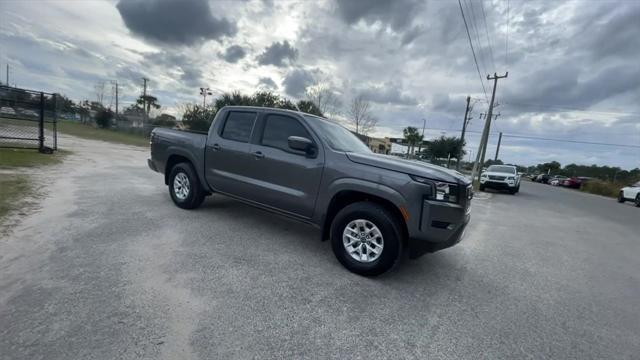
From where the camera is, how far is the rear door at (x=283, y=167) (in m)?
3.78

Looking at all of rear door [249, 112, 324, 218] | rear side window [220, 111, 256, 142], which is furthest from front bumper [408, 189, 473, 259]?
rear side window [220, 111, 256, 142]

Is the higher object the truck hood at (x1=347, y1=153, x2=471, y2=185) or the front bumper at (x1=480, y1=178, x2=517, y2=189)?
the truck hood at (x1=347, y1=153, x2=471, y2=185)

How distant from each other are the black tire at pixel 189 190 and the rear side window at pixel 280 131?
1656 mm

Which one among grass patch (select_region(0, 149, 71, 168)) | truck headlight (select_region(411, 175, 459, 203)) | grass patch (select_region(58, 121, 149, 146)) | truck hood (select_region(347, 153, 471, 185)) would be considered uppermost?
truck hood (select_region(347, 153, 471, 185))

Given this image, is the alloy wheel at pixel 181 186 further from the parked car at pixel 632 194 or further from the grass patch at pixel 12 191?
the parked car at pixel 632 194

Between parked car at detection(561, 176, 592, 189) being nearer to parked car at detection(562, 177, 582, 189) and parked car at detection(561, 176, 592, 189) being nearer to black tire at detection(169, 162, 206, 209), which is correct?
parked car at detection(562, 177, 582, 189)

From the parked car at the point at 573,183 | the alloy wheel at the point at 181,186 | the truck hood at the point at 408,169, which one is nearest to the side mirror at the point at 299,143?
the truck hood at the point at 408,169

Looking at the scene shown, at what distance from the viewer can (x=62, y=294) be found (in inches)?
101

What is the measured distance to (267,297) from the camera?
2818 millimetres

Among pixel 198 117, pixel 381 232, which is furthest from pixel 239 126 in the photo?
pixel 198 117

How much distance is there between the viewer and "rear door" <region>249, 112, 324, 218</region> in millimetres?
3783

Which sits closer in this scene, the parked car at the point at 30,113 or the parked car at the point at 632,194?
the parked car at the point at 30,113

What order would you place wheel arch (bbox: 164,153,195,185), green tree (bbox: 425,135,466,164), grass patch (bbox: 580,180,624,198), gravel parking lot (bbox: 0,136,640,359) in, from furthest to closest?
green tree (bbox: 425,135,466,164) < grass patch (bbox: 580,180,624,198) < wheel arch (bbox: 164,153,195,185) < gravel parking lot (bbox: 0,136,640,359)

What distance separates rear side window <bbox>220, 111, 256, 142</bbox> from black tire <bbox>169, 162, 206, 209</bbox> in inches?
38.4
